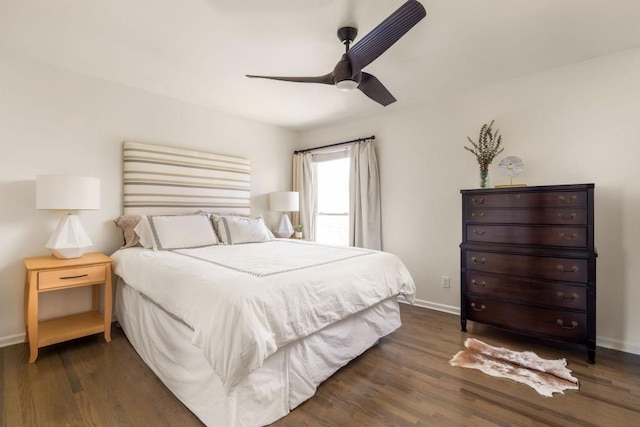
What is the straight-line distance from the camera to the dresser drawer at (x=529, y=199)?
2271mm

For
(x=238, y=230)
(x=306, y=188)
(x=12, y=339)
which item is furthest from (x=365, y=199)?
(x=12, y=339)

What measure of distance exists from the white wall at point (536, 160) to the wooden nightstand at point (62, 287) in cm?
310

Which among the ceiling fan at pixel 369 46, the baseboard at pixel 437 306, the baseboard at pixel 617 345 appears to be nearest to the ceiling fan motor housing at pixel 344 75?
the ceiling fan at pixel 369 46

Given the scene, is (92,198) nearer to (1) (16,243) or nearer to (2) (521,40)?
(1) (16,243)

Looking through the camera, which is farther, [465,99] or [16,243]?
[465,99]

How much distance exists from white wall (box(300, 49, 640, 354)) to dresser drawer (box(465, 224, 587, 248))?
0.50 m

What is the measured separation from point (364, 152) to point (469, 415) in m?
3.02

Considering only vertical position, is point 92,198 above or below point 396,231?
above

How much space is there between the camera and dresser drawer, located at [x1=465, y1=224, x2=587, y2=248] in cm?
227

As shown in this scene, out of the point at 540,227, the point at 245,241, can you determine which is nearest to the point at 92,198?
the point at 245,241

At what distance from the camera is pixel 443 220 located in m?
3.40

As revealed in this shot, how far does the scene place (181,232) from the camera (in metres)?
2.91

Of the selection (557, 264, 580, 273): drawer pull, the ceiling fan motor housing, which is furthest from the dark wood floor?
the ceiling fan motor housing

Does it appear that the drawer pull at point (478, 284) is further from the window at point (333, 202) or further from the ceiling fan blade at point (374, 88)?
the window at point (333, 202)
